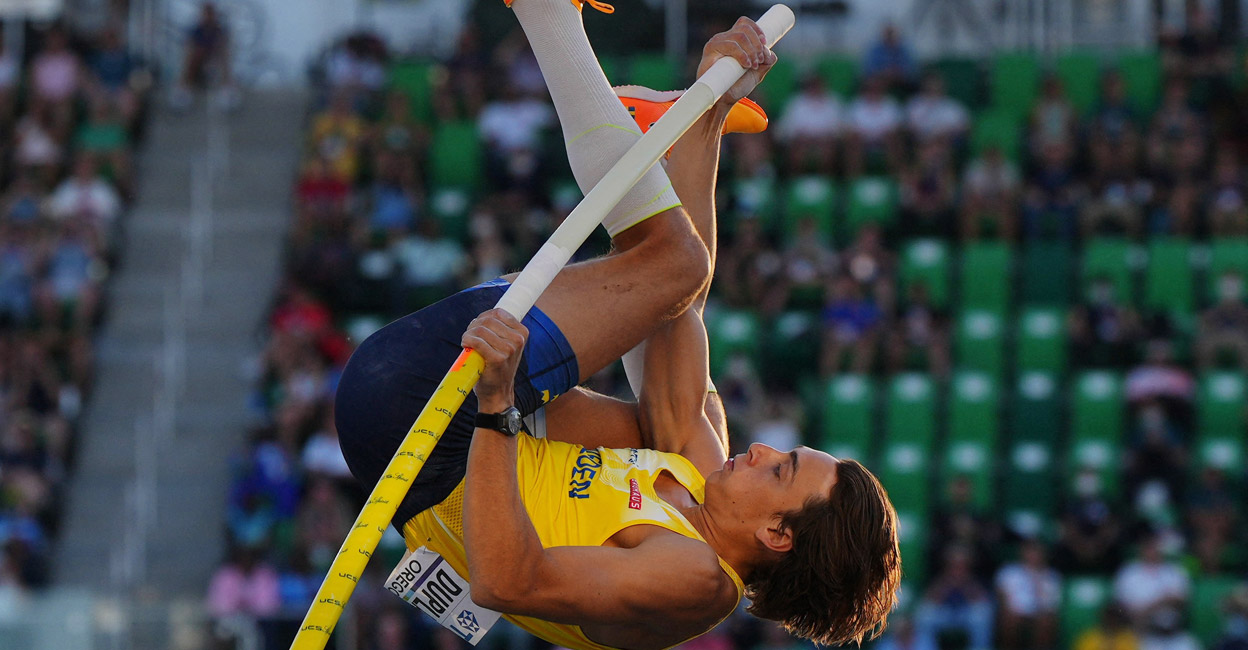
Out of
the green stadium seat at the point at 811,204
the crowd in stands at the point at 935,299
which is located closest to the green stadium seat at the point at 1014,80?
the crowd in stands at the point at 935,299

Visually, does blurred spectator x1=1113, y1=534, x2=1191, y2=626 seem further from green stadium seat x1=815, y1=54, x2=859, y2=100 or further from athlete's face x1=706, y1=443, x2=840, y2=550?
athlete's face x1=706, y1=443, x2=840, y2=550

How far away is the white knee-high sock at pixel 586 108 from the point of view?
10.7ft

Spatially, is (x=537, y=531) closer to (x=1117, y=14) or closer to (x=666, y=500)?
(x=666, y=500)

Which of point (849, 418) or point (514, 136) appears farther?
point (514, 136)

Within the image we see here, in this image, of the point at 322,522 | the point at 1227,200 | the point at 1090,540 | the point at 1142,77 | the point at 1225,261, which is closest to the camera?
the point at 1090,540

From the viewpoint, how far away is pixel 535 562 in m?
2.92

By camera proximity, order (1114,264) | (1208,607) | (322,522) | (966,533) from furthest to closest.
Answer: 1. (1114,264)
2. (322,522)
3. (966,533)
4. (1208,607)

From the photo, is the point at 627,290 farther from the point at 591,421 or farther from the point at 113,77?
the point at 113,77

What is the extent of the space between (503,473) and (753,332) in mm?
6547

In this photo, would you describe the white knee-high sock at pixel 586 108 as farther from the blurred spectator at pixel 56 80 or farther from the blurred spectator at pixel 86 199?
the blurred spectator at pixel 56 80

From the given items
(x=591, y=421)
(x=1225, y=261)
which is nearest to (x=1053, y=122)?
(x=1225, y=261)

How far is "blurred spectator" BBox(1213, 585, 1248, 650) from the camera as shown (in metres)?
7.57

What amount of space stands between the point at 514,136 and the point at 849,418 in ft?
10.3

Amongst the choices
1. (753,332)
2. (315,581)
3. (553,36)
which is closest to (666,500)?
(553,36)
